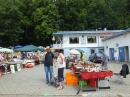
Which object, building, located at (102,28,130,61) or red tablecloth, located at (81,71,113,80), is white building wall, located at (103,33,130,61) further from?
red tablecloth, located at (81,71,113,80)

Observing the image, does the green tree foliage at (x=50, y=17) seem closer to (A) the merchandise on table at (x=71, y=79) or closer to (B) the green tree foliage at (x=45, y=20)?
(B) the green tree foliage at (x=45, y=20)

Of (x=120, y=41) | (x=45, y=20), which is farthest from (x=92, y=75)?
(x=45, y=20)

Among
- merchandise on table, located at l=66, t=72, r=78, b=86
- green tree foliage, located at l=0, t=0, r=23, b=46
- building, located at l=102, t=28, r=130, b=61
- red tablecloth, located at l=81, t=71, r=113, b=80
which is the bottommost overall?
merchandise on table, located at l=66, t=72, r=78, b=86

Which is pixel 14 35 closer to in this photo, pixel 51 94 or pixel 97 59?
pixel 97 59

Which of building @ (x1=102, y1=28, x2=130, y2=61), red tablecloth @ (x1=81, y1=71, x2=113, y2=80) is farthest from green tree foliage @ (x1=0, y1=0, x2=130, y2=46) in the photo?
red tablecloth @ (x1=81, y1=71, x2=113, y2=80)

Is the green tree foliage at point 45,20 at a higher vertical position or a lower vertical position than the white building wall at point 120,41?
higher

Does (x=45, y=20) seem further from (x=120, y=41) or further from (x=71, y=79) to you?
(x=71, y=79)

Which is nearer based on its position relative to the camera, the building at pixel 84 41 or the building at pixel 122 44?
the building at pixel 122 44

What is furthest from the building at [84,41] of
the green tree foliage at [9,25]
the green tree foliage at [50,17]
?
the green tree foliage at [9,25]

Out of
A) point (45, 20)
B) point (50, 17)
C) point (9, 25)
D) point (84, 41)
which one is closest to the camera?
point (84, 41)

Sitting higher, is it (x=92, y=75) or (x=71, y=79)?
(x=92, y=75)

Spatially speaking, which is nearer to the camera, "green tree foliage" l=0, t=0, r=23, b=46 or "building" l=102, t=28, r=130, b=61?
"building" l=102, t=28, r=130, b=61

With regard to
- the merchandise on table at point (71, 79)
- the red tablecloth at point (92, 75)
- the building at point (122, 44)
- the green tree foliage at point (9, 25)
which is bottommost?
the merchandise on table at point (71, 79)

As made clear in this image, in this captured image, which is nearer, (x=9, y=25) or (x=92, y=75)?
(x=92, y=75)
